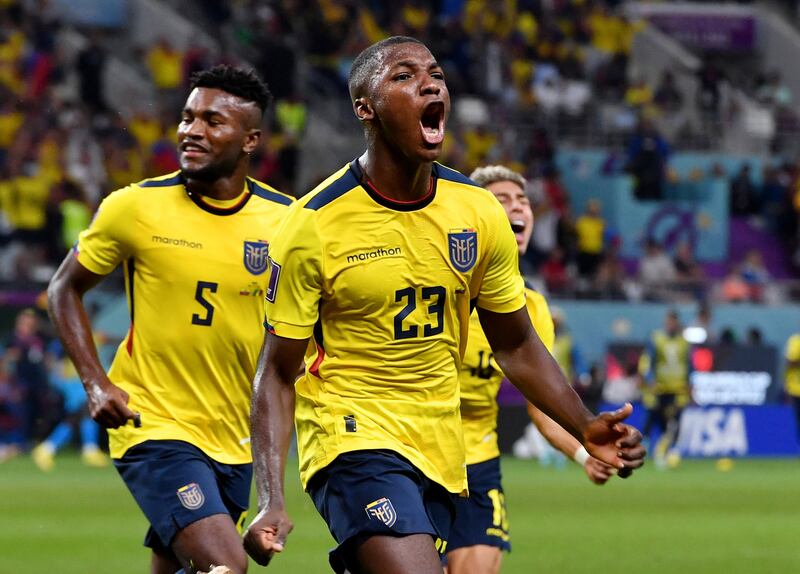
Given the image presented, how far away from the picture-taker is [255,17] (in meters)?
29.1

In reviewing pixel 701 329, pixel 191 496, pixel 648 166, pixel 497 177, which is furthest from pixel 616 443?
pixel 648 166

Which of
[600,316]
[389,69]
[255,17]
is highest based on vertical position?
[255,17]

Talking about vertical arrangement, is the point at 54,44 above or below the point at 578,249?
above

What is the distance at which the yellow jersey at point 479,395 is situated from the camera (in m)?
7.75

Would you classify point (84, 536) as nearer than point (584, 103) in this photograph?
Yes

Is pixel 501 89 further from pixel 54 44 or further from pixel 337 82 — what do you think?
pixel 54 44

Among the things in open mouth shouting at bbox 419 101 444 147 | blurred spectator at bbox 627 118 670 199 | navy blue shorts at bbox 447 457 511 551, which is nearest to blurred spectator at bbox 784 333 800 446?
blurred spectator at bbox 627 118 670 199

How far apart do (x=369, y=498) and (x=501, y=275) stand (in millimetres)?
1037

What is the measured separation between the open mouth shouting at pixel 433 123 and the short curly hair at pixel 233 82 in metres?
2.07

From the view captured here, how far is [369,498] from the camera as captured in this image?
548cm

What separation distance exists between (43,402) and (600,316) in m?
8.88

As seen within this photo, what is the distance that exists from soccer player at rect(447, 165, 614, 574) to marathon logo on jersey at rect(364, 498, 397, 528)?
2046mm

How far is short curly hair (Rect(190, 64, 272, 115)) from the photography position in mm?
7344

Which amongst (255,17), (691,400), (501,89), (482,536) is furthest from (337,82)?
(482,536)
